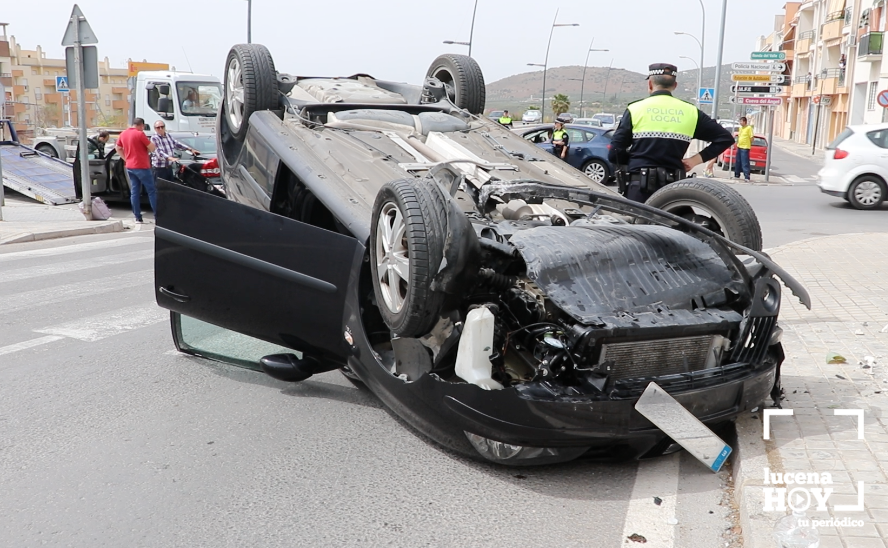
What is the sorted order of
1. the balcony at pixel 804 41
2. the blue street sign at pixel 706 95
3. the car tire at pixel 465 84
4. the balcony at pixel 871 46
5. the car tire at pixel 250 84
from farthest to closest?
the balcony at pixel 804 41 < the balcony at pixel 871 46 < the blue street sign at pixel 706 95 < the car tire at pixel 465 84 < the car tire at pixel 250 84

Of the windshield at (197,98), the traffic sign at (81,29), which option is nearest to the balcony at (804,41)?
the windshield at (197,98)

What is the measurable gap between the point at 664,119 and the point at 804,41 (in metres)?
72.7

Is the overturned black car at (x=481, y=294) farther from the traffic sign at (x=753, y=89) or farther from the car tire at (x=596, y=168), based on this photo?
the traffic sign at (x=753, y=89)

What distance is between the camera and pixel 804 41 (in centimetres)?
7050

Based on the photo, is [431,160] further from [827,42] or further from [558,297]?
[827,42]

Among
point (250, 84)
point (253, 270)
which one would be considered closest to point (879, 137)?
point (250, 84)

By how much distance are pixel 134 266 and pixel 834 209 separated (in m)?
12.8

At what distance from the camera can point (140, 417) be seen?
4559mm

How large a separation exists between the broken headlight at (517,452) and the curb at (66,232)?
31.1 ft

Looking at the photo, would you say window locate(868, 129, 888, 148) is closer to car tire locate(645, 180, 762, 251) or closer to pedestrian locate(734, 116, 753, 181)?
pedestrian locate(734, 116, 753, 181)

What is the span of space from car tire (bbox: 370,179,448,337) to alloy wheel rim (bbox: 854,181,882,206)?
1439 cm

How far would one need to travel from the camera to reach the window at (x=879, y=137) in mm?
15656

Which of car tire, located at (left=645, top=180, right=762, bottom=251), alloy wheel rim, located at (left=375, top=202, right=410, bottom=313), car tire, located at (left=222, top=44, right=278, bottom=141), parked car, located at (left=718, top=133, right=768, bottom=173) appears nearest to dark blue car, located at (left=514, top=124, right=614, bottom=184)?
parked car, located at (left=718, top=133, right=768, bottom=173)

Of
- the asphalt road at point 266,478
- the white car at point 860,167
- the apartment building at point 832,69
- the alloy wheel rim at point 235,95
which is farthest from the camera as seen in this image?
the apartment building at point 832,69
